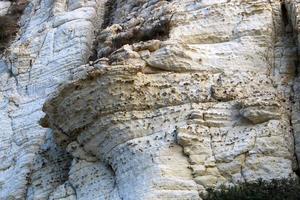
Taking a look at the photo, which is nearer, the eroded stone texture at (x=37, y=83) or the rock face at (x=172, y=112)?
the rock face at (x=172, y=112)

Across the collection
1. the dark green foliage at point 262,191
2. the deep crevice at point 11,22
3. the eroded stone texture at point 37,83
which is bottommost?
the deep crevice at point 11,22

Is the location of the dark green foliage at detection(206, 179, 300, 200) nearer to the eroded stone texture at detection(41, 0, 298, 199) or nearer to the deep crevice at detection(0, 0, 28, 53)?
the eroded stone texture at detection(41, 0, 298, 199)

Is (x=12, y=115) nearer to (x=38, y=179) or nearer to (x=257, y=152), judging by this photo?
(x=38, y=179)

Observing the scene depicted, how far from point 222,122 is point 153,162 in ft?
4.51

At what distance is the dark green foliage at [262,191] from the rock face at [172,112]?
0.21m

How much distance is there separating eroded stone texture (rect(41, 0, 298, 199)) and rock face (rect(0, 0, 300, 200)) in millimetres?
19

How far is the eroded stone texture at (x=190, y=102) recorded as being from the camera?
36.6 feet

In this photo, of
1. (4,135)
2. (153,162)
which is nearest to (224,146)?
(153,162)

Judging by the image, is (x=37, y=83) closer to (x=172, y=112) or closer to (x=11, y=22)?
(x=11, y=22)

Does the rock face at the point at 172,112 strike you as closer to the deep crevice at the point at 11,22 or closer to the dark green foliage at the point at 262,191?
the dark green foliage at the point at 262,191

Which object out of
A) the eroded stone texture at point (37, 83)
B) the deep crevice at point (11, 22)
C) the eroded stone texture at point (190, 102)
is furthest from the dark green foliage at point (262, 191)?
the deep crevice at point (11, 22)

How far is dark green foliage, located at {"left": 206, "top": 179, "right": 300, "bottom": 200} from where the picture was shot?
10.4 metres

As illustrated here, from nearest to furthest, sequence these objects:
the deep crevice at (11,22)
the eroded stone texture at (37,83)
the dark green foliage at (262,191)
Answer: the dark green foliage at (262,191) < the eroded stone texture at (37,83) < the deep crevice at (11,22)

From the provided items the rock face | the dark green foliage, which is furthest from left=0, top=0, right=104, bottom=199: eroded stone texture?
the dark green foliage
